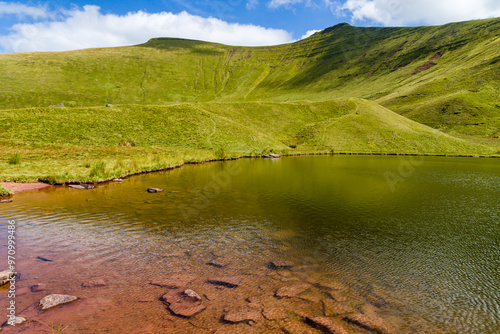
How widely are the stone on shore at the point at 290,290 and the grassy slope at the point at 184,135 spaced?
1196 inches

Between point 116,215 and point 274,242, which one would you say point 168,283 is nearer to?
point 274,242

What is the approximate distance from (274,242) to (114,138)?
A: 205ft

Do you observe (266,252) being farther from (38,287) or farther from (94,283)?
(38,287)

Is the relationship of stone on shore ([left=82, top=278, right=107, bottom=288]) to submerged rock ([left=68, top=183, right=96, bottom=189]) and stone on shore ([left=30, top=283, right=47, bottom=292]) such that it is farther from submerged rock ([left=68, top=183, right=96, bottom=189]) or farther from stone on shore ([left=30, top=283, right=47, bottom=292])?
submerged rock ([left=68, top=183, right=96, bottom=189])

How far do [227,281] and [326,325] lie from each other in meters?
4.32

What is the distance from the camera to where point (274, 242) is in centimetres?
1562

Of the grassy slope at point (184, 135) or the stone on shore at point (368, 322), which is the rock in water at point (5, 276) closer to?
the stone on shore at point (368, 322)

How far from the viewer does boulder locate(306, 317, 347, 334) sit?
→ 8.43 meters

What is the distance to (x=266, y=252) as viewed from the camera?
46.6 feet

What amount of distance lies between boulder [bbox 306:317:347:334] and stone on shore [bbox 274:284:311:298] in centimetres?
142

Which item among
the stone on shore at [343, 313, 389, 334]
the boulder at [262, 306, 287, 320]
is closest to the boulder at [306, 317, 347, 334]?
the stone on shore at [343, 313, 389, 334]

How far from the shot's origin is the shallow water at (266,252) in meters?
9.34

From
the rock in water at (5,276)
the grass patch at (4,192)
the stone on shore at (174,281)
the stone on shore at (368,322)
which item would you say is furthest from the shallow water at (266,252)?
the grass patch at (4,192)

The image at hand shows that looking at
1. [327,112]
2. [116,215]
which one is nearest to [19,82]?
[327,112]
